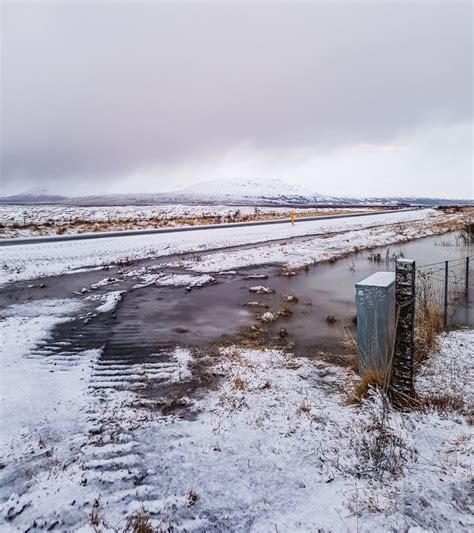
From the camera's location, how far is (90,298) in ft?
33.1

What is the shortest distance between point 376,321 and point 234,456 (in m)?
2.45

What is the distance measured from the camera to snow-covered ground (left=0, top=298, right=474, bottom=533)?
2.62m

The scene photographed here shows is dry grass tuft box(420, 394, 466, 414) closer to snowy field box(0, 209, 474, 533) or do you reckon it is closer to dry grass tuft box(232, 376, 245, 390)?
snowy field box(0, 209, 474, 533)

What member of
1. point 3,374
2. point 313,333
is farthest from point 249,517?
point 313,333

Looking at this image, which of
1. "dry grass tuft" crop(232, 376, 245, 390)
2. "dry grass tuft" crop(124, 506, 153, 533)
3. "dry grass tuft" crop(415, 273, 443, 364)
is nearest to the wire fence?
"dry grass tuft" crop(415, 273, 443, 364)

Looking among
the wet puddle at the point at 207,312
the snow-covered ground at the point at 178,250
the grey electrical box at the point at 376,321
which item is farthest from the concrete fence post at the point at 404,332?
the snow-covered ground at the point at 178,250

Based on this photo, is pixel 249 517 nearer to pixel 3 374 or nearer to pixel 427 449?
pixel 427 449

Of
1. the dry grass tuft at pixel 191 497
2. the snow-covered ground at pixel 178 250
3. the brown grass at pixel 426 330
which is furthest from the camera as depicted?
the snow-covered ground at pixel 178 250

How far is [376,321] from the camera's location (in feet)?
14.4

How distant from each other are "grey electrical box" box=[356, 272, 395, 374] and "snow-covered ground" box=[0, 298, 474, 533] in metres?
0.56

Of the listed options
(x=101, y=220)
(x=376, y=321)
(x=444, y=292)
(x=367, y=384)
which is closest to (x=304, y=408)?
(x=367, y=384)

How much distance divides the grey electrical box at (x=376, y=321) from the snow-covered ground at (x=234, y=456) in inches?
21.9

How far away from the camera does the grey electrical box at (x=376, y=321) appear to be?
4.31 meters

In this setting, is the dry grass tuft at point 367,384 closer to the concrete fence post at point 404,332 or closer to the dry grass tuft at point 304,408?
the concrete fence post at point 404,332
